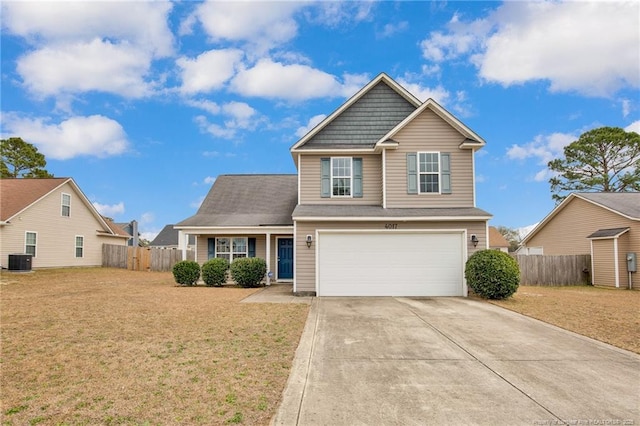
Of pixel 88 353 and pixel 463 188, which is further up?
pixel 463 188

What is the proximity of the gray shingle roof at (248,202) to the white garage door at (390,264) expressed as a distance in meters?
4.36

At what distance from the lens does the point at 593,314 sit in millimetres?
9836

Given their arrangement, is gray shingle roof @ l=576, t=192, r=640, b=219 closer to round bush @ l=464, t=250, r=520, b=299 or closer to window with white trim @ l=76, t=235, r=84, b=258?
round bush @ l=464, t=250, r=520, b=299

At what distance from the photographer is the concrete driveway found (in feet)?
12.7

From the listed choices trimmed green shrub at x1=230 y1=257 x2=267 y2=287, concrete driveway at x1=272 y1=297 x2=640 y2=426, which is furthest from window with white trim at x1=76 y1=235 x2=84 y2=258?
concrete driveway at x1=272 y1=297 x2=640 y2=426

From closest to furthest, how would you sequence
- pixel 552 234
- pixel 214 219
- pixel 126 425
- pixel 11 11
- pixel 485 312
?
pixel 126 425 < pixel 485 312 < pixel 11 11 < pixel 214 219 < pixel 552 234

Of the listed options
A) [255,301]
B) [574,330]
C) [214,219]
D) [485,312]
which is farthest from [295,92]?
[574,330]

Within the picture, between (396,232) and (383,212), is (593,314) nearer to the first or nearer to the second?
(396,232)

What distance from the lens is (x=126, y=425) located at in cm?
351

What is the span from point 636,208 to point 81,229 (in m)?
32.2

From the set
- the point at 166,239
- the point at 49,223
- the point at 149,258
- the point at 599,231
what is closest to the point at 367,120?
the point at 599,231

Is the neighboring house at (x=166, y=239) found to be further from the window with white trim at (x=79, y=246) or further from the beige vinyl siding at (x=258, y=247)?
the beige vinyl siding at (x=258, y=247)

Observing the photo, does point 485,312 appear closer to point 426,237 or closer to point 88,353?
point 426,237

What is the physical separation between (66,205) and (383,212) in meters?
21.0
